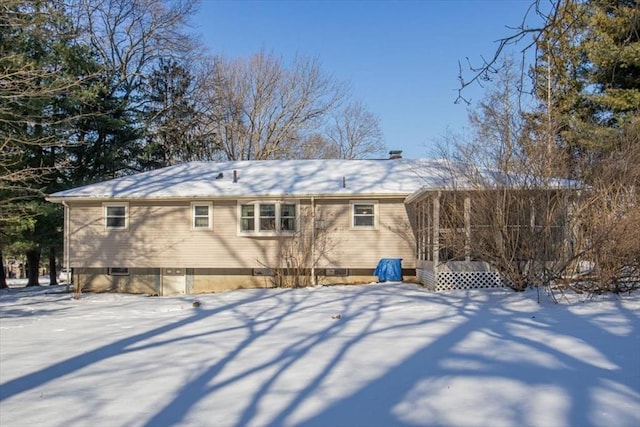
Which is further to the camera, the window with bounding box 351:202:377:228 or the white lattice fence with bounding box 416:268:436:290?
the window with bounding box 351:202:377:228

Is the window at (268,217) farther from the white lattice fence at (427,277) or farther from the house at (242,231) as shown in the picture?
the white lattice fence at (427,277)

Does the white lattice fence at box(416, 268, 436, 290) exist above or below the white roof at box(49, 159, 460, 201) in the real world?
below

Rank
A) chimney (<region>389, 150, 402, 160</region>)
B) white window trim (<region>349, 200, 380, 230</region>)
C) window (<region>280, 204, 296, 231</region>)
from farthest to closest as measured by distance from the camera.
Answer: chimney (<region>389, 150, 402, 160</region>), window (<region>280, 204, 296, 231</region>), white window trim (<region>349, 200, 380, 230</region>)

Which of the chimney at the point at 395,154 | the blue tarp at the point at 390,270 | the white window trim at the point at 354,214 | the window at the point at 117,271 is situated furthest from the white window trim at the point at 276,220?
the chimney at the point at 395,154

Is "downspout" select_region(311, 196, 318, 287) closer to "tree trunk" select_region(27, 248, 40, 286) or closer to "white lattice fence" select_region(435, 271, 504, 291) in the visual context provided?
"white lattice fence" select_region(435, 271, 504, 291)

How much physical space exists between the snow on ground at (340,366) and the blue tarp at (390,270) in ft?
16.6

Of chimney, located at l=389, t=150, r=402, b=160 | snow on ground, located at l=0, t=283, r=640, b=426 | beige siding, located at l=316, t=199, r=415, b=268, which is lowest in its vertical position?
snow on ground, located at l=0, t=283, r=640, b=426

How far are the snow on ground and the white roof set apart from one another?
254 inches

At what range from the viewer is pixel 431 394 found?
4723mm

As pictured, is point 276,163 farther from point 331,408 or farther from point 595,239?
point 331,408

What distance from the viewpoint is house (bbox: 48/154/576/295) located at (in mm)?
16406

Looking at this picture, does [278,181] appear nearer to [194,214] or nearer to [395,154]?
[194,214]

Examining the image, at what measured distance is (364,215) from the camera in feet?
54.3

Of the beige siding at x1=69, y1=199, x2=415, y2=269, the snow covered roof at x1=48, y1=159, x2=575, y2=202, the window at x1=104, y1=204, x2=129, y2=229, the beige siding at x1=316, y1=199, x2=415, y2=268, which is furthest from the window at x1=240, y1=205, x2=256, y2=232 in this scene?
the window at x1=104, y1=204, x2=129, y2=229
